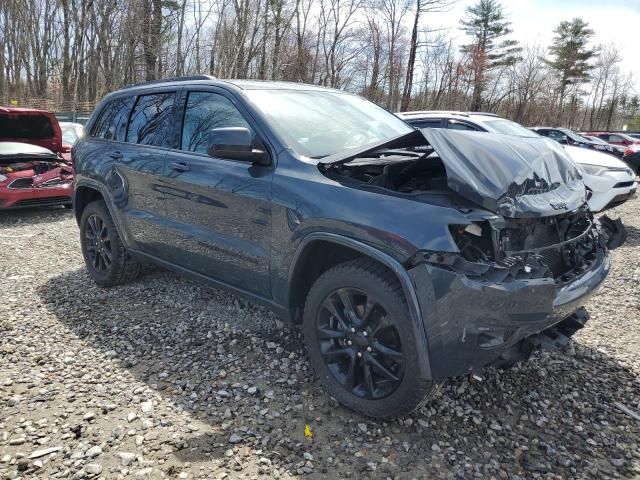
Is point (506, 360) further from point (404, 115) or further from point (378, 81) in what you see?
point (378, 81)

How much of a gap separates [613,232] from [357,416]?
85.6 inches

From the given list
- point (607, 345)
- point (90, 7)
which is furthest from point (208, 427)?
point (90, 7)

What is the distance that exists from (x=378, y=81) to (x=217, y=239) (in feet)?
109

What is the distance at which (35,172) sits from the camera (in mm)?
8211

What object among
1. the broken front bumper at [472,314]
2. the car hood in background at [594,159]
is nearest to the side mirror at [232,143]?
the broken front bumper at [472,314]

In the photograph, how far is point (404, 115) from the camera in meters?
8.34

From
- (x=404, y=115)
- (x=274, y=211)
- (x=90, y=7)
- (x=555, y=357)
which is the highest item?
(x=90, y=7)

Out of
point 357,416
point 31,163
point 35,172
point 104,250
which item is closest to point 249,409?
point 357,416

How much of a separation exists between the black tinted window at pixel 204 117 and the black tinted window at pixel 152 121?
0.70 feet

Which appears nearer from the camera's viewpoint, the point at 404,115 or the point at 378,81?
the point at 404,115

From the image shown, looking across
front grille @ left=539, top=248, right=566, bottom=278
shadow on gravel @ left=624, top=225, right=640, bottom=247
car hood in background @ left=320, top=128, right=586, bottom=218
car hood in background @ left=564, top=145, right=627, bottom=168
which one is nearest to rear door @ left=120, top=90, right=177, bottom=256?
car hood in background @ left=320, top=128, right=586, bottom=218

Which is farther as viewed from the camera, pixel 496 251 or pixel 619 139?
pixel 619 139

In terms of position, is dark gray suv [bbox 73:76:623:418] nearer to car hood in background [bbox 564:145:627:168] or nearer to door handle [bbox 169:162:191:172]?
door handle [bbox 169:162:191:172]

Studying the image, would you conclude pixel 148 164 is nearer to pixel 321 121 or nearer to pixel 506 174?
pixel 321 121
